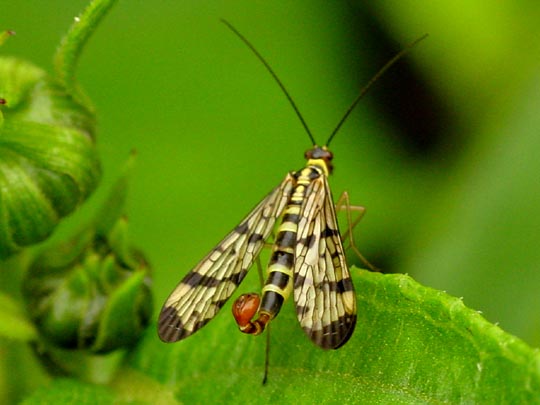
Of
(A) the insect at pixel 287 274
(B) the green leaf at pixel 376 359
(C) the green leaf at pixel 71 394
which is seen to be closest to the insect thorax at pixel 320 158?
(A) the insect at pixel 287 274

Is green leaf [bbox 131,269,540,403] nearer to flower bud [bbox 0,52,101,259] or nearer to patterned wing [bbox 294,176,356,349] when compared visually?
patterned wing [bbox 294,176,356,349]

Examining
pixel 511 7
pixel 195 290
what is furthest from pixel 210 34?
pixel 195 290

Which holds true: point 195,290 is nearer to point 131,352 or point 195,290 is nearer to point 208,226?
point 131,352

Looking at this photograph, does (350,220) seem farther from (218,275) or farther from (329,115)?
(329,115)

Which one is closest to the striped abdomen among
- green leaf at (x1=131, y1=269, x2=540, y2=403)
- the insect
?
the insect

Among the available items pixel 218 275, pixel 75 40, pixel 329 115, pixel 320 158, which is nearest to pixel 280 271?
pixel 218 275

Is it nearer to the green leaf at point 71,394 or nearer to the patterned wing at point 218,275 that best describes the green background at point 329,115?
the patterned wing at point 218,275
